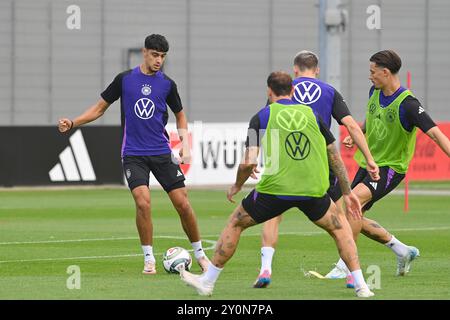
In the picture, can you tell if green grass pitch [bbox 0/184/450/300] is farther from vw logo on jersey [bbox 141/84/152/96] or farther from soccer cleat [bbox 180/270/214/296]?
vw logo on jersey [bbox 141/84/152/96]

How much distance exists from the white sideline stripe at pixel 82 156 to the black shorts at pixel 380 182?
20119 mm

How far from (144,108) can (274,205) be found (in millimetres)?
3219

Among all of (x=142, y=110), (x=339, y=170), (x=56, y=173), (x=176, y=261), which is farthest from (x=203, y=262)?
(x=56, y=173)

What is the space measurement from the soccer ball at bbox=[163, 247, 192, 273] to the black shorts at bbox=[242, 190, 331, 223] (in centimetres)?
259

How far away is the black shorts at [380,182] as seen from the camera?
43.2 feet

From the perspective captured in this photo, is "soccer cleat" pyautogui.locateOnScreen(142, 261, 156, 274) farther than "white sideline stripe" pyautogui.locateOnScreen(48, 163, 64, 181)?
No

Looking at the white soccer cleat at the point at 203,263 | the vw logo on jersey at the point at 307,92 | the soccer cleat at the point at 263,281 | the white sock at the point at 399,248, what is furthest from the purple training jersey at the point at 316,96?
the white soccer cleat at the point at 203,263

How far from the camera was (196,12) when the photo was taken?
44.8 meters

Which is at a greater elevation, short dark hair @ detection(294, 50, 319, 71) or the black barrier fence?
short dark hair @ detection(294, 50, 319, 71)

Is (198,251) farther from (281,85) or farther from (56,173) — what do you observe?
(56,173)

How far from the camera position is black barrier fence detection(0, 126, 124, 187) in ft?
108

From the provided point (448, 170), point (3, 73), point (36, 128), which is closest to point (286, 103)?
point (36, 128)

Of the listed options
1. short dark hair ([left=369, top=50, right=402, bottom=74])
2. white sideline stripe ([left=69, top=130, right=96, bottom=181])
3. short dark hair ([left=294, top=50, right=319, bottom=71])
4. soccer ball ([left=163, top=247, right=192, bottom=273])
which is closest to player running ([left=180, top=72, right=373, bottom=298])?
short dark hair ([left=294, top=50, right=319, bottom=71])
